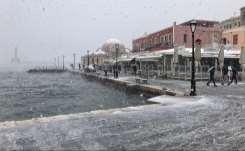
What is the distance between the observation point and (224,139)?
28.5ft

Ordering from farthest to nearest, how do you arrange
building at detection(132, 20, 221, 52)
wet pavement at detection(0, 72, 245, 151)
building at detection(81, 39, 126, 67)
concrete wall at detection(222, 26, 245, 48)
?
building at detection(81, 39, 126, 67), building at detection(132, 20, 221, 52), concrete wall at detection(222, 26, 245, 48), wet pavement at detection(0, 72, 245, 151)

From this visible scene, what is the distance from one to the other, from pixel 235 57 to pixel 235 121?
26517mm

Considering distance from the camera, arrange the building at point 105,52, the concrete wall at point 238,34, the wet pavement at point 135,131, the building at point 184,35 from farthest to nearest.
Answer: the building at point 105,52
the building at point 184,35
the concrete wall at point 238,34
the wet pavement at point 135,131

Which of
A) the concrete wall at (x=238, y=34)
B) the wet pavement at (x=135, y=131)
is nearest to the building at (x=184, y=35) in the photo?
the concrete wall at (x=238, y=34)

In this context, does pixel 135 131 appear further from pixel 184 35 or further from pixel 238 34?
pixel 184 35

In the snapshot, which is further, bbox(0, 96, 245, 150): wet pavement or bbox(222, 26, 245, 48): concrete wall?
bbox(222, 26, 245, 48): concrete wall

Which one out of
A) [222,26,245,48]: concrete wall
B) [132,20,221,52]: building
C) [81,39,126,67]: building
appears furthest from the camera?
[81,39,126,67]: building

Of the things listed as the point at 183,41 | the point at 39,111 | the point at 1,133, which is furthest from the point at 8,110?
the point at 183,41

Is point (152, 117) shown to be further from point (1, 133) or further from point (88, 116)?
point (1, 133)

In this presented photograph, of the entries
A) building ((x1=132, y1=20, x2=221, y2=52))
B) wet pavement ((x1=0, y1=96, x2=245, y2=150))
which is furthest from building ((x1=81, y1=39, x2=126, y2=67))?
wet pavement ((x1=0, y1=96, x2=245, y2=150))

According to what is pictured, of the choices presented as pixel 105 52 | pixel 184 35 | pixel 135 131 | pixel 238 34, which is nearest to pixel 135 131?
pixel 135 131

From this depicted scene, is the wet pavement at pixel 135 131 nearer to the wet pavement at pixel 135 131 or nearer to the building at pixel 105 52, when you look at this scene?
the wet pavement at pixel 135 131

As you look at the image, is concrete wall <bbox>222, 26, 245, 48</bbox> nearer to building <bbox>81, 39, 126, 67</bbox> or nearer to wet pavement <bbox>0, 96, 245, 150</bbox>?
wet pavement <bbox>0, 96, 245, 150</bbox>

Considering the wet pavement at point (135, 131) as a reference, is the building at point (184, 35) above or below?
above
